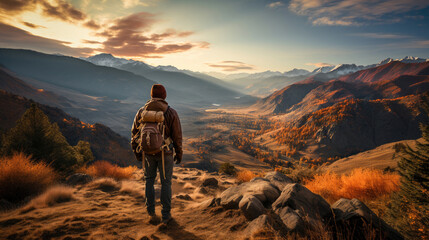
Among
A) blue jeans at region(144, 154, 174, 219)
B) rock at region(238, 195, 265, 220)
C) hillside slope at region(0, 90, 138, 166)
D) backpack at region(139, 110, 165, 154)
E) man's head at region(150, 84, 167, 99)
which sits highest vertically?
man's head at region(150, 84, 167, 99)

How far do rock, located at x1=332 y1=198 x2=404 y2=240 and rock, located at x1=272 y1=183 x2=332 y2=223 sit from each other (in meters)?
0.32

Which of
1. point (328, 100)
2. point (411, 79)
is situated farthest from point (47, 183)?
point (411, 79)

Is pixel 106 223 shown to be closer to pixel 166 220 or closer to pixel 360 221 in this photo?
pixel 166 220

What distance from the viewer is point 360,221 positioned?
3.68 meters

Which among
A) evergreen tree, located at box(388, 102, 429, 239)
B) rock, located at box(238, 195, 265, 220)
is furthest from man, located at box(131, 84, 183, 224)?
evergreen tree, located at box(388, 102, 429, 239)

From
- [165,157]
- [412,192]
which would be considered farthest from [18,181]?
[412,192]

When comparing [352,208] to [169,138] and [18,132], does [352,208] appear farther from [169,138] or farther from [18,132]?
[18,132]

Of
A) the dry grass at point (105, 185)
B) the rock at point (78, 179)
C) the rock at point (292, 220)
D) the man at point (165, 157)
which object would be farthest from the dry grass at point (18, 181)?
the rock at point (292, 220)

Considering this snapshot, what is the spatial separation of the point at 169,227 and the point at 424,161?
20.7 ft

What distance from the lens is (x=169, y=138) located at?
448 cm

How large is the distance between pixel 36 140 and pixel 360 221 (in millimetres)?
12386

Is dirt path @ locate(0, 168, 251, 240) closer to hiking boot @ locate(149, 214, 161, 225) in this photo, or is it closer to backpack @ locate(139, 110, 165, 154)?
hiking boot @ locate(149, 214, 161, 225)

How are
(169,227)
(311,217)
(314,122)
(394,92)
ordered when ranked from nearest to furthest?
→ (311,217) < (169,227) < (314,122) < (394,92)

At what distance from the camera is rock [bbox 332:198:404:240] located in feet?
11.6
